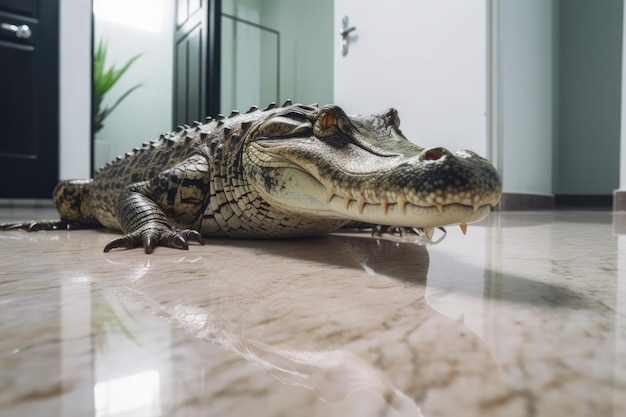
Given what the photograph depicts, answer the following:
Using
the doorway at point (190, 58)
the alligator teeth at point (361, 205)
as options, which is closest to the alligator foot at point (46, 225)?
the alligator teeth at point (361, 205)

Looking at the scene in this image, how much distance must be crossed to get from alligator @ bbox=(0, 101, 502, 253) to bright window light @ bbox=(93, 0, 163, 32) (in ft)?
23.0

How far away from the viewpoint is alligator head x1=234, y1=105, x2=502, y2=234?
81 cm

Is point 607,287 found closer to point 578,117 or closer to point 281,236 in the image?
point 281,236

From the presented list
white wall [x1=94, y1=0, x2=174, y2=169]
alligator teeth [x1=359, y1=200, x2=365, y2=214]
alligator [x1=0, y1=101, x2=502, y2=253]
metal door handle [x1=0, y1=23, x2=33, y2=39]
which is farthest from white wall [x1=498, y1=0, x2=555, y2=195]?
white wall [x1=94, y1=0, x2=174, y2=169]

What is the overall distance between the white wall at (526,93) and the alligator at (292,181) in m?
3.14

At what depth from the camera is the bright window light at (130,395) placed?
316 mm

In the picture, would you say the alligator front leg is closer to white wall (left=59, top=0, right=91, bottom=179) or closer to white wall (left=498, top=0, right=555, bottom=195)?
white wall (left=498, top=0, right=555, bottom=195)

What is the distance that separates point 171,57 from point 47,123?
4.24 meters

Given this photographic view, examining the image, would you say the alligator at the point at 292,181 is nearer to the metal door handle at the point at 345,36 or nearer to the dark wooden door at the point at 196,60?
the metal door handle at the point at 345,36

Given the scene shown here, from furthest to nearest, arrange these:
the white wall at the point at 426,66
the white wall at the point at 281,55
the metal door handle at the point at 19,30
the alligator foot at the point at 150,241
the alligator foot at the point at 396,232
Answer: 1. the white wall at the point at 281,55
2. the metal door handle at the point at 19,30
3. the white wall at the point at 426,66
4. the alligator foot at the point at 396,232
5. the alligator foot at the point at 150,241

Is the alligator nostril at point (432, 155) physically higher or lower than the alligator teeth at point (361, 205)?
higher

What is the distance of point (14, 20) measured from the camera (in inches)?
172

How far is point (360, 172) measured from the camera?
1.03m

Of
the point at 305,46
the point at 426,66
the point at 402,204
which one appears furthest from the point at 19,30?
the point at 305,46
